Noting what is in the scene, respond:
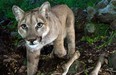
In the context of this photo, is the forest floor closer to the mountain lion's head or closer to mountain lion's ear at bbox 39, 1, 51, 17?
the mountain lion's head

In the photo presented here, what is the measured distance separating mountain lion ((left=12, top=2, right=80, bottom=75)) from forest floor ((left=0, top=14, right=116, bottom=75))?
16 centimetres

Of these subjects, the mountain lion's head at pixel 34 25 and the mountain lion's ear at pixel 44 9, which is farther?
the mountain lion's ear at pixel 44 9

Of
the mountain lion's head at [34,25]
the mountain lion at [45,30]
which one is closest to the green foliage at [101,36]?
the mountain lion at [45,30]

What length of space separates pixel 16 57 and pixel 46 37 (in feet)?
4.50

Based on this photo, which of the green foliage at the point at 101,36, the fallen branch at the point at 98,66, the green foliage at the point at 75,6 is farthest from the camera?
the green foliage at the point at 75,6

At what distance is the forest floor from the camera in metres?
6.12

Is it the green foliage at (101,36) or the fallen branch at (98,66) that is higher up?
the green foliage at (101,36)

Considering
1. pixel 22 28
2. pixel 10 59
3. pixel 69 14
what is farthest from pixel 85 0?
pixel 22 28

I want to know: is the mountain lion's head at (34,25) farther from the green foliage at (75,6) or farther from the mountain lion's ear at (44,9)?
the green foliage at (75,6)

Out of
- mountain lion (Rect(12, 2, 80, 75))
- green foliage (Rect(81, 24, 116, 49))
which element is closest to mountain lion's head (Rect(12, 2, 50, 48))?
mountain lion (Rect(12, 2, 80, 75))

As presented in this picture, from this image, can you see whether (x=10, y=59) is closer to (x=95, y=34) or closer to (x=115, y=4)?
(x=95, y=34)

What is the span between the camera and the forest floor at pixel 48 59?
6120 millimetres

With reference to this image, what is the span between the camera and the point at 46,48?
676 centimetres

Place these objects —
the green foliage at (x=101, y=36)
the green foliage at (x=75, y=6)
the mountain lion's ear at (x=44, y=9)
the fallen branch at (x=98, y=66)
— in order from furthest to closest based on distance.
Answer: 1. the green foliage at (x=75, y=6)
2. the green foliage at (x=101, y=36)
3. the fallen branch at (x=98, y=66)
4. the mountain lion's ear at (x=44, y=9)
